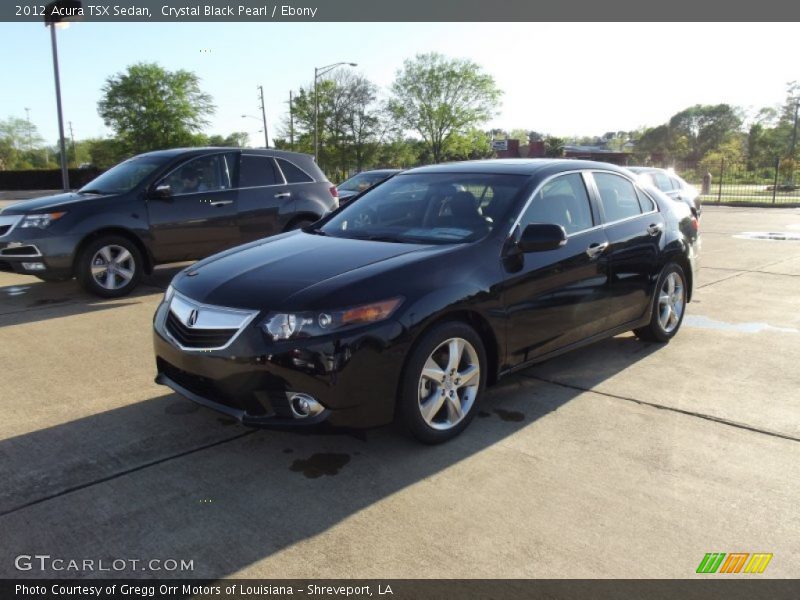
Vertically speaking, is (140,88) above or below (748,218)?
above

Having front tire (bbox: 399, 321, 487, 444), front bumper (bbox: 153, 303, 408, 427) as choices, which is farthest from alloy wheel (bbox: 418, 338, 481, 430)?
front bumper (bbox: 153, 303, 408, 427)

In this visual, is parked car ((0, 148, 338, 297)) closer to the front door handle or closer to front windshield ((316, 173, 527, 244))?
front windshield ((316, 173, 527, 244))

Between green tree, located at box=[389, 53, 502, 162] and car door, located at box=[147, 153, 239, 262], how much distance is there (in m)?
63.0

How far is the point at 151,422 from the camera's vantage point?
398 centimetres

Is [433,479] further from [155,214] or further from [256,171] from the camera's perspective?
[256,171]

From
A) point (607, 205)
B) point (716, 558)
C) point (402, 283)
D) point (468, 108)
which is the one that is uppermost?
point (468, 108)

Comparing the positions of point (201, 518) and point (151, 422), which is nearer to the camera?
point (201, 518)

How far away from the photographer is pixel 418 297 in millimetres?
3445

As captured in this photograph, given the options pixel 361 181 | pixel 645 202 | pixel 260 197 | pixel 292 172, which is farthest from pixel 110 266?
pixel 361 181

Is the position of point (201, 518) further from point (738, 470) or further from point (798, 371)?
point (798, 371)

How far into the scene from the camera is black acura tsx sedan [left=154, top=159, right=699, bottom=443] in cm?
326

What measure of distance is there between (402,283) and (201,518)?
151 cm

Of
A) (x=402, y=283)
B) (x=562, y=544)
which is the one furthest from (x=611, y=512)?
(x=402, y=283)
